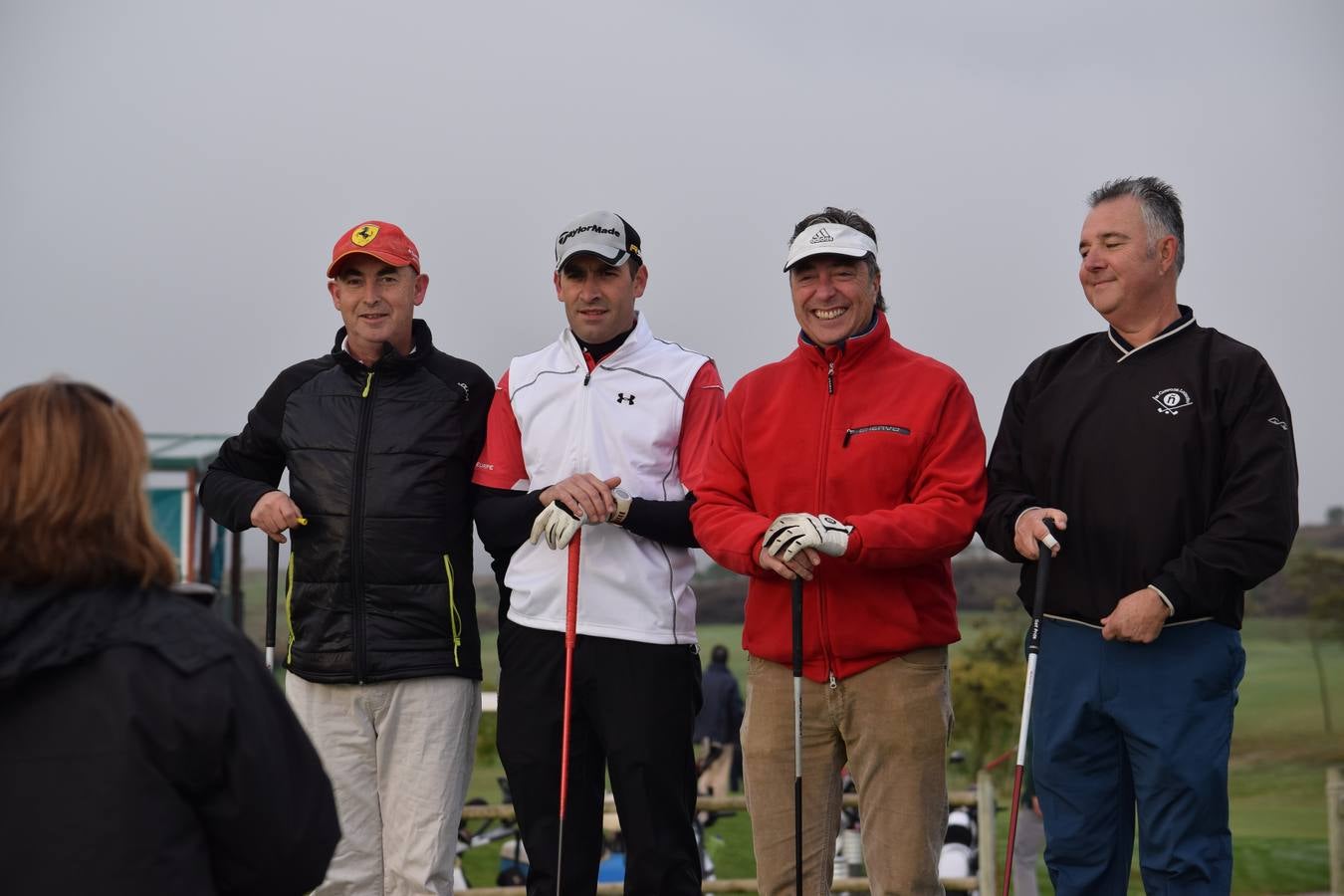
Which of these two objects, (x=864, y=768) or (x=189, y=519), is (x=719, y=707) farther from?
(x=864, y=768)

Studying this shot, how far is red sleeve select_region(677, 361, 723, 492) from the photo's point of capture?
3.62 metres

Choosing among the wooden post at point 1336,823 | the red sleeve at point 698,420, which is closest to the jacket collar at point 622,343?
the red sleeve at point 698,420

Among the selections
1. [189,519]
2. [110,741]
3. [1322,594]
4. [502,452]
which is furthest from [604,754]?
[1322,594]

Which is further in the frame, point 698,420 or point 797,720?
point 698,420

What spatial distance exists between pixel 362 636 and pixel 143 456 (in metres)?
1.66

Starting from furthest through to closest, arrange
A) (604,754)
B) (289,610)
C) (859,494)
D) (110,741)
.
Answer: (289,610) < (604,754) < (859,494) < (110,741)

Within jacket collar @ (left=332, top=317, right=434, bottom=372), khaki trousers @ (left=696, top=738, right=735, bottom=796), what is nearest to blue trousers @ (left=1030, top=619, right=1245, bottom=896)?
jacket collar @ (left=332, top=317, right=434, bottom=372)

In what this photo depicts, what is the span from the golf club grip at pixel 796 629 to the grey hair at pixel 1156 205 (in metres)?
1.09

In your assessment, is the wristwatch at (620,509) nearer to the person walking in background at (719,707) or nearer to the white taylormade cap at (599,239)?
the white taylormade cap at (599,239)

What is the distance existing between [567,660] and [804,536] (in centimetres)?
68

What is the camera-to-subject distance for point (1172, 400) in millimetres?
3137

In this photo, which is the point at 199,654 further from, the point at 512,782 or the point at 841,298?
the point at 841,298

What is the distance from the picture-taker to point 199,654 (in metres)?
1.91

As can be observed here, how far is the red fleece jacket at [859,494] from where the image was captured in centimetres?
322
